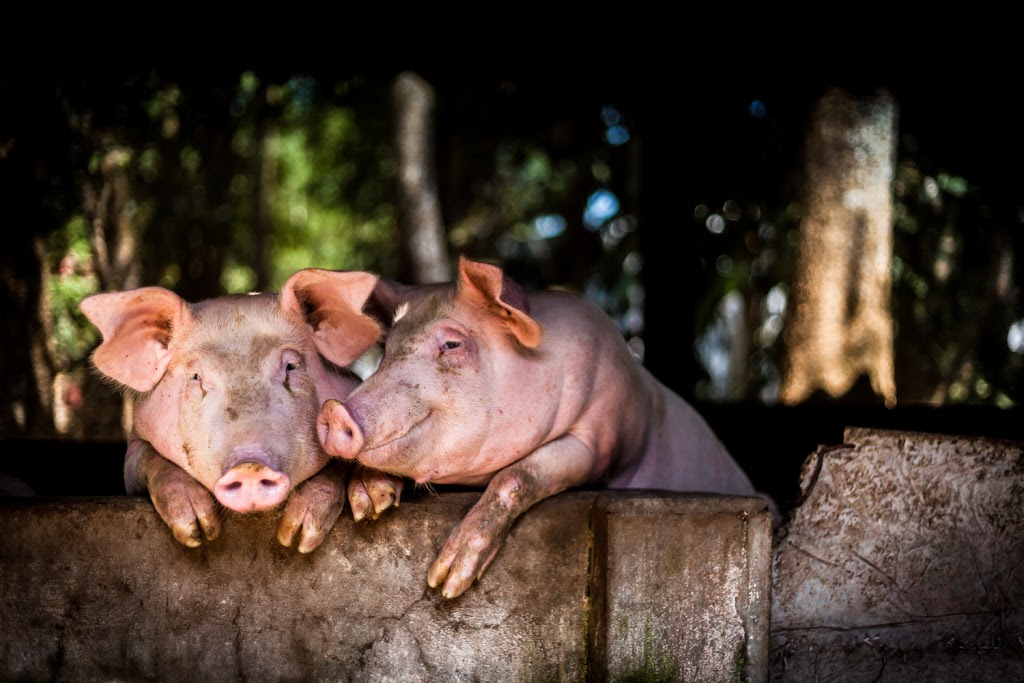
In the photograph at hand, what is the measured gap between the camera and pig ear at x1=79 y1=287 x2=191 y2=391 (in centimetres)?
387

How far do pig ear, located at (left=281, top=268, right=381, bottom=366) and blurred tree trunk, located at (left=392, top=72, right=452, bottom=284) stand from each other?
286 inches

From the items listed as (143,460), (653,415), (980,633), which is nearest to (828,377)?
(653,415)

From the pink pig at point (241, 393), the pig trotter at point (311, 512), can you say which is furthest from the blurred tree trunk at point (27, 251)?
the pig trotter at point (311, 512)

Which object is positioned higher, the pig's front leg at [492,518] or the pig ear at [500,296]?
the pig ear at [500,296]

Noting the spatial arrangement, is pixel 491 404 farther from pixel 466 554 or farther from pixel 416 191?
pixel 416 191

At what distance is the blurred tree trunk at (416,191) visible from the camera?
11.6 m

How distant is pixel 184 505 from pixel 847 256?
17.7ft

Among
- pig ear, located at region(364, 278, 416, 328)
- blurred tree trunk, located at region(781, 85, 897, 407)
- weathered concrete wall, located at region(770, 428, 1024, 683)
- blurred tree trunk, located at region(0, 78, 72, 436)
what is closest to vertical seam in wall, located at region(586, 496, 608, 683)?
weathered concrete wall, located at region(770, 428, 1024, 683)

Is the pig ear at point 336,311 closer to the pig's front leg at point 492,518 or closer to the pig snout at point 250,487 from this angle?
the pig's front leg at point 492,518

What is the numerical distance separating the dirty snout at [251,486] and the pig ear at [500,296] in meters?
0.97

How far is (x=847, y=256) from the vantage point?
7.64 metres

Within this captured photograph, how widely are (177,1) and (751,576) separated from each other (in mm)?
3800

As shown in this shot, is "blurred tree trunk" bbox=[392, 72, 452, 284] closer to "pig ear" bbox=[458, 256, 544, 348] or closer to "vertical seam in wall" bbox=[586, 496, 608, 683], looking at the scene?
"pig ear" bbox=[458, 256, 544, 348]

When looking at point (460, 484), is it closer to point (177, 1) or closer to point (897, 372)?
point (177, 1)
